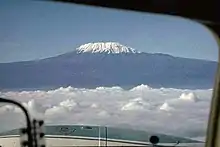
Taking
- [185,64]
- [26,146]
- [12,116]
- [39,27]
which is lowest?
[26,146]

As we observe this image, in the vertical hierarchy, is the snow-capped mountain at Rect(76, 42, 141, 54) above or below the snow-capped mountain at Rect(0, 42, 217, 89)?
above

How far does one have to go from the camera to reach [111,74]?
10.1 ft

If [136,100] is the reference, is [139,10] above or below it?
above

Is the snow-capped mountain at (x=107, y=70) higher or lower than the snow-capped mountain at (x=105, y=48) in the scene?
lower

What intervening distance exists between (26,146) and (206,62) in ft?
4.17

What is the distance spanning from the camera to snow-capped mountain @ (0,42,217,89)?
9.88 feet

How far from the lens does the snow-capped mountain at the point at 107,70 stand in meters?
3.01

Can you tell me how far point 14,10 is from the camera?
298 cm

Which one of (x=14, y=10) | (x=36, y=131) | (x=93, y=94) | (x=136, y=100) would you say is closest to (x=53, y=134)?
(x=36, y=131)

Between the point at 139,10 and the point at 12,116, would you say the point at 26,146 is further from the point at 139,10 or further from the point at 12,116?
the point at 139,10

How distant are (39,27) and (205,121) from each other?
128 centimetres

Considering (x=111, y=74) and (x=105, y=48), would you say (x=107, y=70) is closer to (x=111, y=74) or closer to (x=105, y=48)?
(x=111, y=74)

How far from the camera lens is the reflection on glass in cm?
300

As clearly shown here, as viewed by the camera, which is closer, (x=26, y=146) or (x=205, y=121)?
(x=26, y=146)
